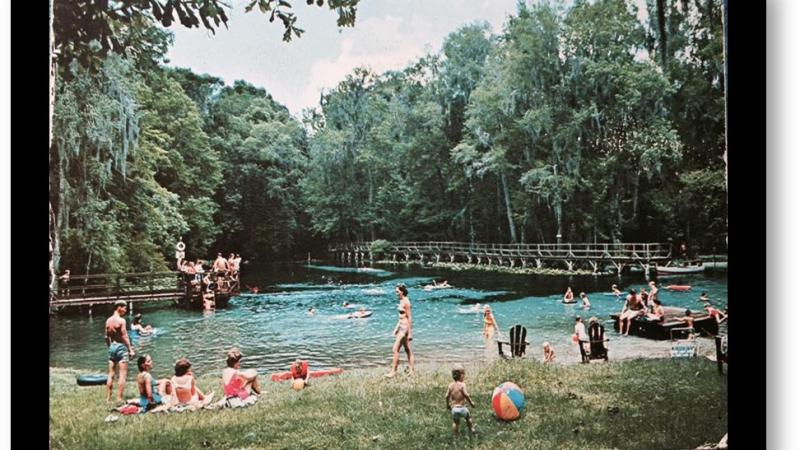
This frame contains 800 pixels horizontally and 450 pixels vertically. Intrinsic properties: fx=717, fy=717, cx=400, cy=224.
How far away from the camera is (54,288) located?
353 centimetres

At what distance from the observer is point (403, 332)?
3.87 meters

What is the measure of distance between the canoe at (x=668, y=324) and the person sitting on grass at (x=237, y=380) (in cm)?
206

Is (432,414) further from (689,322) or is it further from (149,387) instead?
(689,322)

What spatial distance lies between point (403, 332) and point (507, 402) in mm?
658

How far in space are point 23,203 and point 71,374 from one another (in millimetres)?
863

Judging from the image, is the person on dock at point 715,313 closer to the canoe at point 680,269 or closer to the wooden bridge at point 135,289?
the canoe at point 680,269

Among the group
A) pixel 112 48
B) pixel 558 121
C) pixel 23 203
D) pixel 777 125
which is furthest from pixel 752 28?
pixel 23 203

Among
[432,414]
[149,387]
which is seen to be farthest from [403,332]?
[149,387]

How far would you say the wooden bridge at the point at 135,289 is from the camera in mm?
3562

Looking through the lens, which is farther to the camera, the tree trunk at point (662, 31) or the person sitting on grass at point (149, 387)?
the tree trunk at point (662, 31)

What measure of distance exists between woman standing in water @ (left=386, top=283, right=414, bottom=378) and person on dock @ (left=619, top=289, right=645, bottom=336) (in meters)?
1.25

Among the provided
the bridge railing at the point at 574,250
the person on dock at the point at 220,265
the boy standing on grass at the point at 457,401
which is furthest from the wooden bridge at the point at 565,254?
the person on dock at the point at 220,265

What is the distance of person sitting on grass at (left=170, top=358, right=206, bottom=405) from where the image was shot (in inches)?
142

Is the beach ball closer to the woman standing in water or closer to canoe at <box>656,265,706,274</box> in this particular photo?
the woman standing in water
